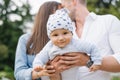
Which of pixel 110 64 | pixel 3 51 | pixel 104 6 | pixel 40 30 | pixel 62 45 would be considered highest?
pixel 104 6

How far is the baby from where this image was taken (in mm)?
3914

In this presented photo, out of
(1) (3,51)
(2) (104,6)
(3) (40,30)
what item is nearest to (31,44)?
(3) (40,30)

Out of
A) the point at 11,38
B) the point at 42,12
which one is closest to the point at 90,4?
the point at 11,38

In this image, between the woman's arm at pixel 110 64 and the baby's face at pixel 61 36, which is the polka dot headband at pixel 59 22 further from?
the woman's arm at pixel 110 64

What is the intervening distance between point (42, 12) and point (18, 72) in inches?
22.0

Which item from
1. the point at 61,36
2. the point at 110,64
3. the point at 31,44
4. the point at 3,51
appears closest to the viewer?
the point at 61,36

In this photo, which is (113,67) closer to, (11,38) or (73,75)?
(73,75)

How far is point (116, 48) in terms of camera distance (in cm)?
431

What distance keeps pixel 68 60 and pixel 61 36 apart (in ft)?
0.67

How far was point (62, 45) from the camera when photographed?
3.92m

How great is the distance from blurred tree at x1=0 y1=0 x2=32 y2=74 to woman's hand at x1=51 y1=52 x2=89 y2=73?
27.8 metres

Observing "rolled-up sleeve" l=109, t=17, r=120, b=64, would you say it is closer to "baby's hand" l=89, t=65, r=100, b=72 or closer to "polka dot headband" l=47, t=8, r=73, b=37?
"baby's hand" l=89, t=65, r=100, b=72

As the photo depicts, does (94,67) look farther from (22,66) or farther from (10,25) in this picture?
(10,25)

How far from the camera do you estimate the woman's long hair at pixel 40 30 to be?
441 cm
